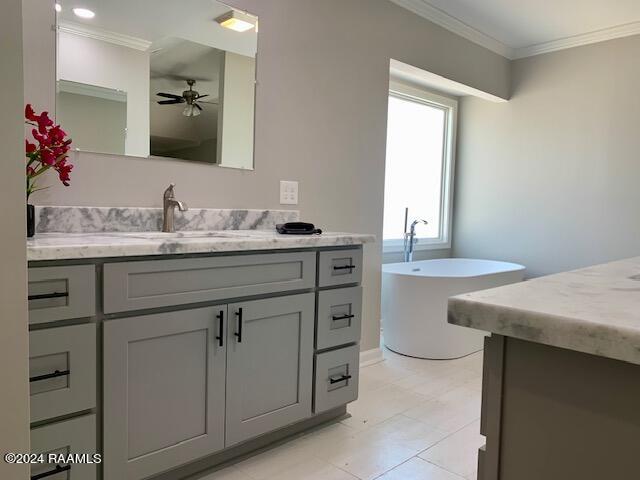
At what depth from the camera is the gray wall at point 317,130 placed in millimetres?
2096

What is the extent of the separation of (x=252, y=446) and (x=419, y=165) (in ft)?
10.2

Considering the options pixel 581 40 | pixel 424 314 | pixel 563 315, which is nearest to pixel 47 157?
pixel 563 315

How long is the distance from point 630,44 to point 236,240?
3554 mm

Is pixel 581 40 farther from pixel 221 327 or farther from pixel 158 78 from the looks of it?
pixel 221 327

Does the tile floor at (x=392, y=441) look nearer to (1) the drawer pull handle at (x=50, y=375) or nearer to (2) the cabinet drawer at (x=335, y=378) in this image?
(2) the cabinet drawer at (x=335, y=378)

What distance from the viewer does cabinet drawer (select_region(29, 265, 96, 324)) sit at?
1312 millimetres

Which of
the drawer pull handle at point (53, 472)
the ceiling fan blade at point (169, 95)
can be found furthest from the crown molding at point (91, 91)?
the drawer pull handle at point (53, 472)

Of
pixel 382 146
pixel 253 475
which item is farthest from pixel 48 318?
pixel 382 146

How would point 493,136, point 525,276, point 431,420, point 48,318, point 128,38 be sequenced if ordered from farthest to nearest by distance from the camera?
point 493,136 → point 525,276 → point 431,420 → point 128,38 → point 48,318

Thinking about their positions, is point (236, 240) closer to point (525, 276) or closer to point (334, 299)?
point (334, 299)

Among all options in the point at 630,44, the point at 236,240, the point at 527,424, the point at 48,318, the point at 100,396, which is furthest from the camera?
the point at 630,44

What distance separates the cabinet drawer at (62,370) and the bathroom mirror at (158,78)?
2.87ft

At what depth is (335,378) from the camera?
2.20 meters

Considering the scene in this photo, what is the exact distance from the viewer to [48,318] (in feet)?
4.38
